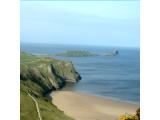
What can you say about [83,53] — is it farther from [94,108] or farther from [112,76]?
[94,108]

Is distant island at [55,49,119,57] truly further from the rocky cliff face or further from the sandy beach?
the rocky cliff face

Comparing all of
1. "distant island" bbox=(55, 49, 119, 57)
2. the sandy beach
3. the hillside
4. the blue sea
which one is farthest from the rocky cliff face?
the blue sea

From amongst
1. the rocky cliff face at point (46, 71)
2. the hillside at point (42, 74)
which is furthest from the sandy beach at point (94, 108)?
the rocky cliff face at point (46, 71)
